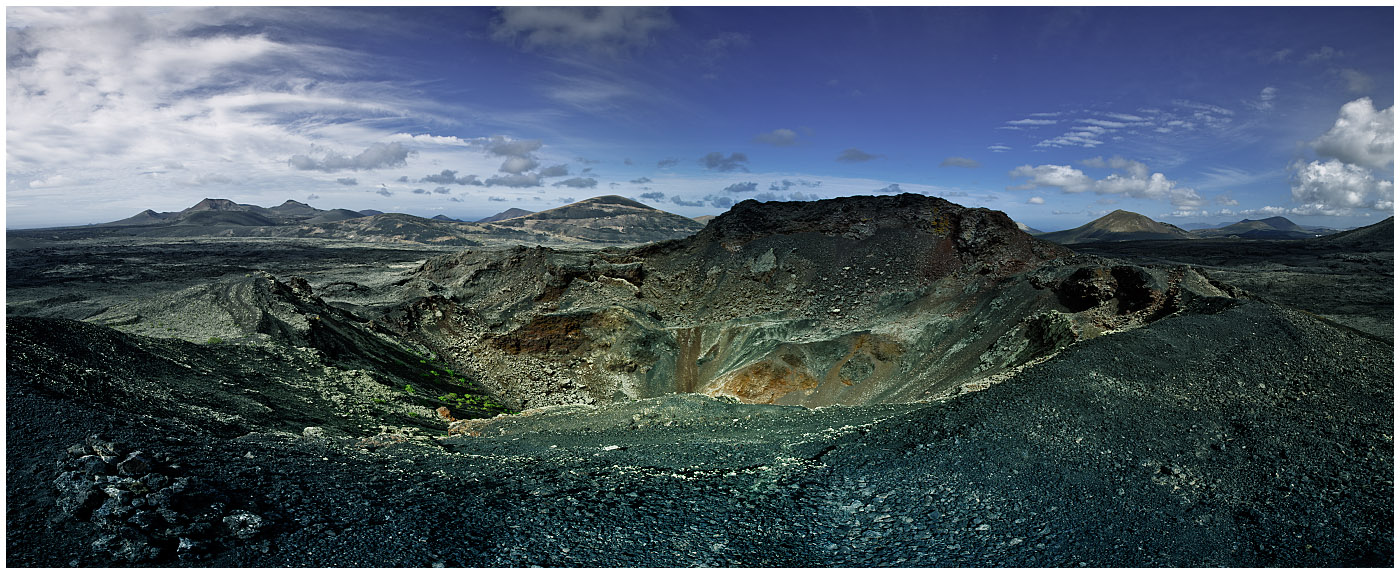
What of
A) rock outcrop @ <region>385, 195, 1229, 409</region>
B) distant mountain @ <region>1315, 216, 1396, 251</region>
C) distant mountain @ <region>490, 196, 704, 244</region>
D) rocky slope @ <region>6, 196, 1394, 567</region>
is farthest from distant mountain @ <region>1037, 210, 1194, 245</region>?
rocky slope @ <region>6, 196, 1394, 567</region>

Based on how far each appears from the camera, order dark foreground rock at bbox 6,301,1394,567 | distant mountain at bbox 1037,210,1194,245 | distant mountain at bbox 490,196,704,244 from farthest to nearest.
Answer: distant mountain at bbox 490,196,704,244 → distant mountain at bbox 1037,210,1194,245 → dark foreground rock at bbox 6,301,1394,567

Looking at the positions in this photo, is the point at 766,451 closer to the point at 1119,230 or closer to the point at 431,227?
the point at 431,227

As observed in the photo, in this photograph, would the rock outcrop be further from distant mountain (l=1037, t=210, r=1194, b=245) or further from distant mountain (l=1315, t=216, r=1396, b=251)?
distant mountain (l=1037, t=210, r=1194, b=245)

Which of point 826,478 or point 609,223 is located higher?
point 609,223

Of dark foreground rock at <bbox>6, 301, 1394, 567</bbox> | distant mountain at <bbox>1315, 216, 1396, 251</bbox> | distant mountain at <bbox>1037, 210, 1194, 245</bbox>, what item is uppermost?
distant mountain at <bbox>1037, 210, 1194, 245</bbox>

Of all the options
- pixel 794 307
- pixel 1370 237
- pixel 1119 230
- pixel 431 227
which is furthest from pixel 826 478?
pixel 1119 230

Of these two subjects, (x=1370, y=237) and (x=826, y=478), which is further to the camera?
(x=1370, y=237)
